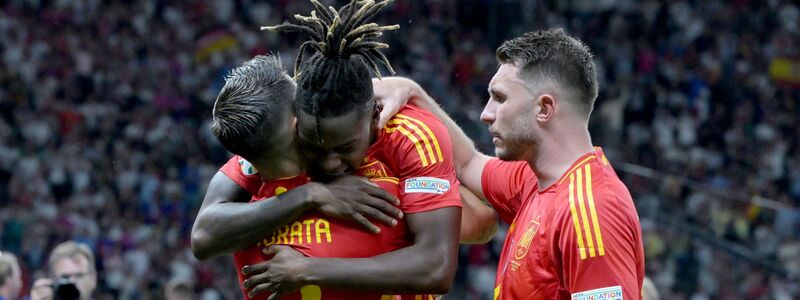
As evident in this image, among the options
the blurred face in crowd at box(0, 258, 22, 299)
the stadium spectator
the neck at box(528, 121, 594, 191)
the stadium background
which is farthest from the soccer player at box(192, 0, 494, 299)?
the stadium background

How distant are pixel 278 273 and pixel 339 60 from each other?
0.71m

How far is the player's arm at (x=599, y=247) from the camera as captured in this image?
345cm

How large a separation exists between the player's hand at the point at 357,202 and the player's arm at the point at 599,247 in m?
0.56

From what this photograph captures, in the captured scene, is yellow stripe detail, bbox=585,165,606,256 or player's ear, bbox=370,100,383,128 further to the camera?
player's ear, bbox=370,100,383,128

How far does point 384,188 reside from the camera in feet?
12.6

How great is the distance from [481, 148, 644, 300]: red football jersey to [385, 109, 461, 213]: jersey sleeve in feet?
0.91

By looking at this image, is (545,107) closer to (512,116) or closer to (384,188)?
(512,116)

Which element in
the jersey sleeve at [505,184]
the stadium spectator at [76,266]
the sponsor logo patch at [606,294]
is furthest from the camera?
the stadium spectator at [76,266]

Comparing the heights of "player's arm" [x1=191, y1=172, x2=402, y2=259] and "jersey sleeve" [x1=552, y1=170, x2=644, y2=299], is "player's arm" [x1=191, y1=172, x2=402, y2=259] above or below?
above

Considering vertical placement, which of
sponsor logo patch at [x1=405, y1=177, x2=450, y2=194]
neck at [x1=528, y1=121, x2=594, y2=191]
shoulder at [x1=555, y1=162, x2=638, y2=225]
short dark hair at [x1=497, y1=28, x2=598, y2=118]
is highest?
short dark hair at [x1=497, y1=28, x2=598, y2=118]

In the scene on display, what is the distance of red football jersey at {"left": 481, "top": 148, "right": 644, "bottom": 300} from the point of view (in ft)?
11.4

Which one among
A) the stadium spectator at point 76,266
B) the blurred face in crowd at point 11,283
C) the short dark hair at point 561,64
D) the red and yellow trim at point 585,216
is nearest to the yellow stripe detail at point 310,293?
the red and yellow trim at point 585,216

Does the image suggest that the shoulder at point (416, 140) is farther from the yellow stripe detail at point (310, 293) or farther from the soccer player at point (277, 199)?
the yellow stripe detail at point (310, 293)

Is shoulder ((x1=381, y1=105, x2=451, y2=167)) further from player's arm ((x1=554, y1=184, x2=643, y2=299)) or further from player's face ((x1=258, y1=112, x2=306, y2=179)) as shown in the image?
player's arm ((x1=554, y1=184, x2=643, y2=299))
